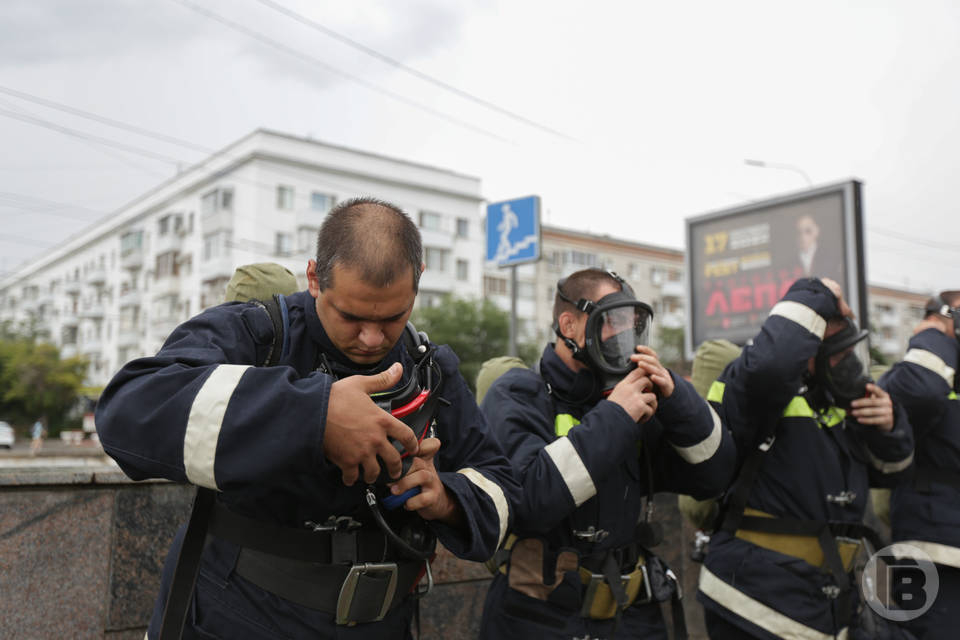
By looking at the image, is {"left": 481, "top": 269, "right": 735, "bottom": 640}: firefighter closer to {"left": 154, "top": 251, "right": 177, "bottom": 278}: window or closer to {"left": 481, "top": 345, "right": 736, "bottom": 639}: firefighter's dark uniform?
{"left": 481, "top": 345, "right": 736, "bottom": 639}: firefighter's dark uniform

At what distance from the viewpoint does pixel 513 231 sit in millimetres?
11375

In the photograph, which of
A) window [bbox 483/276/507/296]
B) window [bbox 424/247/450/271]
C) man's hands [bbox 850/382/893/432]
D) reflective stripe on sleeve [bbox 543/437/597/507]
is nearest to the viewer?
reflective stripe on sleeve [bbox 543/437/597/507]

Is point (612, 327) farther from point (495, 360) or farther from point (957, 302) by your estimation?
point (957, 302)

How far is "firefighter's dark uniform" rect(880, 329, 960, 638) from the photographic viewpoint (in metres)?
3.93

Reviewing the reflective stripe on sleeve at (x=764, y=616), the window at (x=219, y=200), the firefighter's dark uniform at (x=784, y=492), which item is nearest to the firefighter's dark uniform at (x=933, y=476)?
the firefighter's dark uniform at (x=784, y=492)

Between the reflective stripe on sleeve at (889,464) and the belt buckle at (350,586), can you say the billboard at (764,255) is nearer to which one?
the reflective stripe on sleeve at (889,464)

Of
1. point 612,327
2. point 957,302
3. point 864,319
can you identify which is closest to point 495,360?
point 612,327

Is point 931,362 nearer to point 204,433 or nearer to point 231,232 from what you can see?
point 204,433

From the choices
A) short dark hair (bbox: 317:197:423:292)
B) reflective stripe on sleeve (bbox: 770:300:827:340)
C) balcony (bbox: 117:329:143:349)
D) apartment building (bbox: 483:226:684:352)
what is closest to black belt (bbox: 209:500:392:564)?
short dark hair (bbox: 317:197:423:292)

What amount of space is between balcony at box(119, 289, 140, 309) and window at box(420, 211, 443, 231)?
2244 centimetres

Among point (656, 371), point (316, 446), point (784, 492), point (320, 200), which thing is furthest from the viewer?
point (320, 200)

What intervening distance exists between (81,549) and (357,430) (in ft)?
7.01

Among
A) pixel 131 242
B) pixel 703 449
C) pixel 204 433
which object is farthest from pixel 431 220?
pixel 204 433

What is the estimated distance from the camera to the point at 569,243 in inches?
2331
